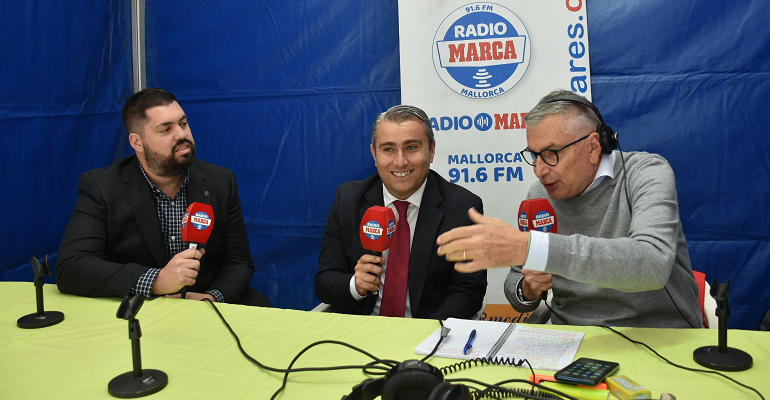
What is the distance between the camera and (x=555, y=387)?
1513 millimetres

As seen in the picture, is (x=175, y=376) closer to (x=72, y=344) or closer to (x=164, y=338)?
(x=164, y=338)

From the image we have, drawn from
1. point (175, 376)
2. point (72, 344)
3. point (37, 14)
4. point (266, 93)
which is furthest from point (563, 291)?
point (37, 14)

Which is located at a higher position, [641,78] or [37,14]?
[37,14]

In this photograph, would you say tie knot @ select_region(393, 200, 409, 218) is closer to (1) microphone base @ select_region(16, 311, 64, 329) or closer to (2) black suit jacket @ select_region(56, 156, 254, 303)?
(2) black suit jacket @ select_region(56, 156, 254, 303)

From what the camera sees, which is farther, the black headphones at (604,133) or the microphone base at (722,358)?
the black headphones at (604,133)

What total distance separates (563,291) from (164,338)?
4.77ft

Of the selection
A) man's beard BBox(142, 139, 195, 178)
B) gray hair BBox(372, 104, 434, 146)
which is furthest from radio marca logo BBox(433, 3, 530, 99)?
man's beard BBox(142, 139, 195, 178)

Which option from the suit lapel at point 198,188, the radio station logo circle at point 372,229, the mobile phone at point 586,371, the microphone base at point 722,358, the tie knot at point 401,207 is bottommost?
the microphone base at point 722,358

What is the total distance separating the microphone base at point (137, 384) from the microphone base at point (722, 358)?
142cm

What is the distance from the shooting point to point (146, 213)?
9.55 feet

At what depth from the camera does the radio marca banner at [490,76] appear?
3.60 m

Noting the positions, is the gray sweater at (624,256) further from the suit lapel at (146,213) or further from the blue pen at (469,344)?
the suit lapel at (146,213)

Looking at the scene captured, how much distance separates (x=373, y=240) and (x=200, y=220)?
701mm

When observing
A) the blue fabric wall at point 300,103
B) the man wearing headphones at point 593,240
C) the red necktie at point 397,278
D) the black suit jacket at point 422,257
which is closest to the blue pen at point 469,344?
the man wearing headphones at point 593,240
